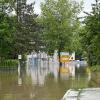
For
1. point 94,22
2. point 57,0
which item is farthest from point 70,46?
point 94,22

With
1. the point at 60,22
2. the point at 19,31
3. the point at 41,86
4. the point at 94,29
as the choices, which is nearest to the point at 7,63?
the point at 60,22

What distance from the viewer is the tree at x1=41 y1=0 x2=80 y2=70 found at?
6519 centimetres

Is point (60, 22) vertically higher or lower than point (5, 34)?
higher

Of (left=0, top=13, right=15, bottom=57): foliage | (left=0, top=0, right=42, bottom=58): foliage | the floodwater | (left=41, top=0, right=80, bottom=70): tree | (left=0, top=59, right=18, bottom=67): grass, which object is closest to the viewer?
the floodwater

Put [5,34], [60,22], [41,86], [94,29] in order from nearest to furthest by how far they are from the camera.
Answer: [41,86], [94,29], [5,34], [60,22]

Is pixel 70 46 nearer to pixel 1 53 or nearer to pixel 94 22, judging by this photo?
pixel 1 53

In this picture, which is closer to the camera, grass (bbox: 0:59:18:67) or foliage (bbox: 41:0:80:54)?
grass (bbox: 0:59:18:67)

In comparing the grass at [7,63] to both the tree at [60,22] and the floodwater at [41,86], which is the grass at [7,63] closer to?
the tree at [60,22]

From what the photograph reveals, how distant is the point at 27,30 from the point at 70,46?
883 cm

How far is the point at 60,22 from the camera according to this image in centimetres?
6581

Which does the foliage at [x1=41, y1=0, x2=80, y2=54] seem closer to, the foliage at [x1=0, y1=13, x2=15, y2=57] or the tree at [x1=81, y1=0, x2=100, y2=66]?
the foliage at [x1=0, y1=13, x2=15, y2=57]

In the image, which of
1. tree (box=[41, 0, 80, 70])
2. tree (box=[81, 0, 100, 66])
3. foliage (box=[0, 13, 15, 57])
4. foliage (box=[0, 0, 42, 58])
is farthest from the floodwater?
tree (box=[41, 0, 80, 70])

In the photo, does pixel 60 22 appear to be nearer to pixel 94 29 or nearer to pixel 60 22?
pixel 60 22

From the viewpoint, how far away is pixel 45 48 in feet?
237
